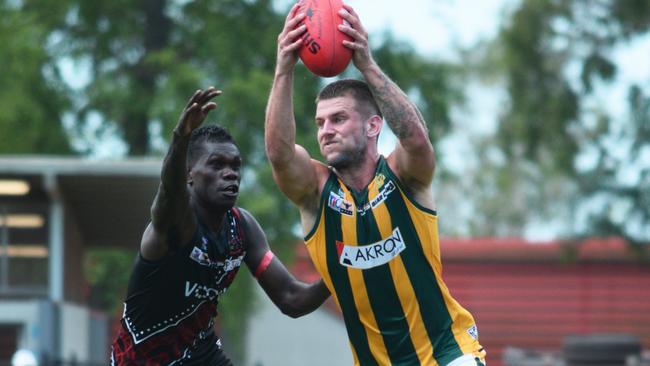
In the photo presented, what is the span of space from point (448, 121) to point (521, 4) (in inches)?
134

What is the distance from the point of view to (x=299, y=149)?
6.63 m

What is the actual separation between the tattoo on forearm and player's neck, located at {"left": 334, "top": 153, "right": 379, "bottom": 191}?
13.3 inches

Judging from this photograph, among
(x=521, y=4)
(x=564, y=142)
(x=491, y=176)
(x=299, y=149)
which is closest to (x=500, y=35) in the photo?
(x=521, y=4)

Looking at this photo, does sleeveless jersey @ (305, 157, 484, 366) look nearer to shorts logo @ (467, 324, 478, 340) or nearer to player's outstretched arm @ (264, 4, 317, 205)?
shorts logo @ (467, 324, 478, 340)

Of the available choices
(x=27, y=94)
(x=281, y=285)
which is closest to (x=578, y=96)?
(x=27, y=94)

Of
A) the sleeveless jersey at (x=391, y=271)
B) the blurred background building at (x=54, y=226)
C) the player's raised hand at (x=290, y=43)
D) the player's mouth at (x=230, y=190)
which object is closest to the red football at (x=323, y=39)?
the player's raised hand at (x=290, y=43)

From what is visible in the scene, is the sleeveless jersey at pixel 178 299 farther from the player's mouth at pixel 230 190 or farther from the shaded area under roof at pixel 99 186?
the shaded area under roof at pixel 99 186

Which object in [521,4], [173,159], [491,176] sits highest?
[491,176]

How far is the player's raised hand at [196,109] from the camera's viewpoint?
6.15 m

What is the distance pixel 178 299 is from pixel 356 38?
1763mm

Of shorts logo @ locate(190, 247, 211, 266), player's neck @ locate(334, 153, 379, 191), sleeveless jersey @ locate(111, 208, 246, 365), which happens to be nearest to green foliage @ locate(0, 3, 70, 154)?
sleeveless jersey @ locate(111, 208, 246, 365)

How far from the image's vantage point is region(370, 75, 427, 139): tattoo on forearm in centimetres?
639

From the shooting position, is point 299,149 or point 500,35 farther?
point 500,35

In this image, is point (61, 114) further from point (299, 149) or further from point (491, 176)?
point (491, 176)
